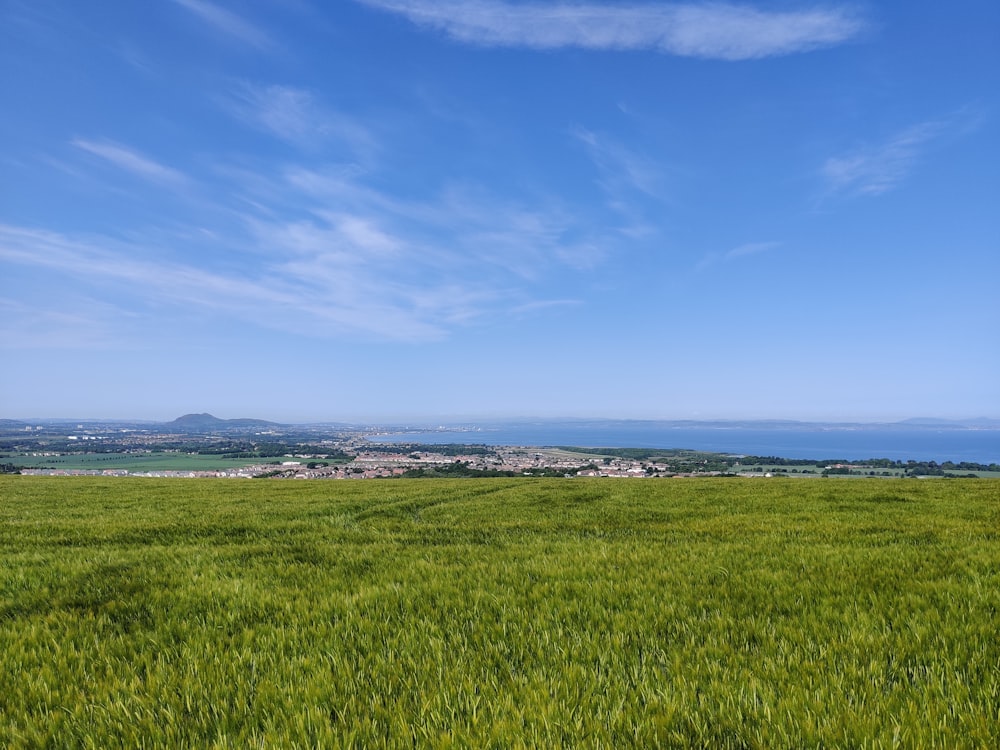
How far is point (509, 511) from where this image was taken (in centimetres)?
1442

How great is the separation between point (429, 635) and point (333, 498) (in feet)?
51.5

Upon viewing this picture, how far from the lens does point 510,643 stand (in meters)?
4.18

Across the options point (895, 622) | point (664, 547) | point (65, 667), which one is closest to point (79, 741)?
point (65, 667)

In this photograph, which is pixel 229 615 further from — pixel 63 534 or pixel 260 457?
pixel 260 457

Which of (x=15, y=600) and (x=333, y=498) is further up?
(x=15, y=600)

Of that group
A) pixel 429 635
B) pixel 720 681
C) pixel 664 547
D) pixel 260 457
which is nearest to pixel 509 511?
pixel 664 547

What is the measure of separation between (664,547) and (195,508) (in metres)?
15.9

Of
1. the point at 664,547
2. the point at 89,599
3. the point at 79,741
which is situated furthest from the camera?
the point at 664,547

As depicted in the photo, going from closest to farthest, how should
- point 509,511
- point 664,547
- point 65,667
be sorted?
point 65,667
point 664,547
point 509,511

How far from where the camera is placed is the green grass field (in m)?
2.93

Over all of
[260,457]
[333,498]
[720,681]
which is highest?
[720,681]

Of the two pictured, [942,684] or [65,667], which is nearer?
[942,684]

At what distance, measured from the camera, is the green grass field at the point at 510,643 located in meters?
2.93

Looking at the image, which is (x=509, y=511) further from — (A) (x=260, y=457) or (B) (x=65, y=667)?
(A) (x=260, y=457)
